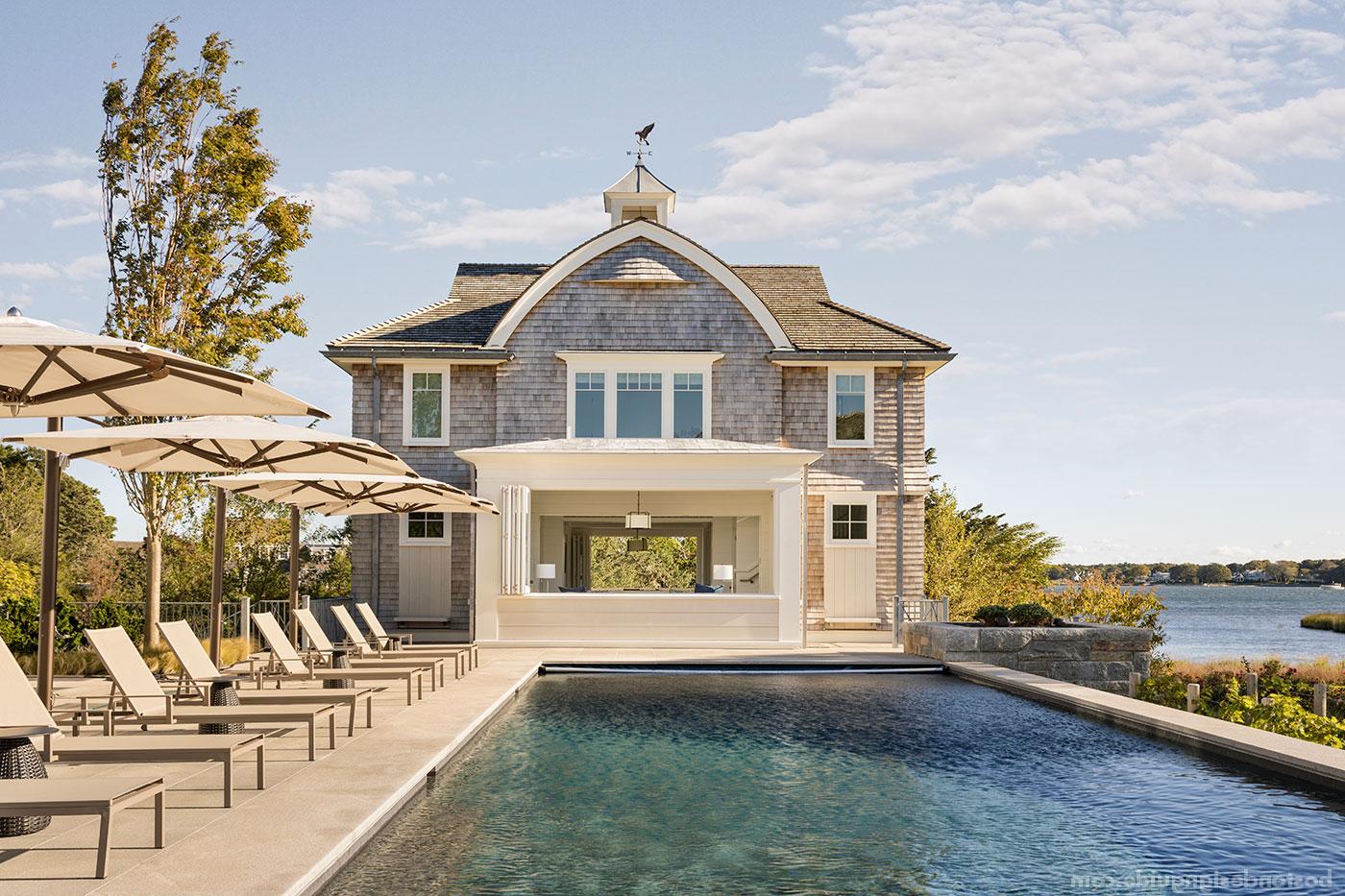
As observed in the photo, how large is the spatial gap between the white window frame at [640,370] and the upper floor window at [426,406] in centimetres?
257

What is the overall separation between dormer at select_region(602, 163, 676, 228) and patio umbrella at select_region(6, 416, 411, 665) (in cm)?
1498

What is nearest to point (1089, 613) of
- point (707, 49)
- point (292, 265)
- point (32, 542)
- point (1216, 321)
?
point (1216, 321)

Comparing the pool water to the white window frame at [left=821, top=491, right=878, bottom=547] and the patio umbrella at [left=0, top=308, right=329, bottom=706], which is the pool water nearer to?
the patio umbrella at [left=0, top=308, right=329, bottom=706]

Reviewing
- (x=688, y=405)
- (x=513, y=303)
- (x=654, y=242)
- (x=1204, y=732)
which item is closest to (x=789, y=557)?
(x=688, y=405)

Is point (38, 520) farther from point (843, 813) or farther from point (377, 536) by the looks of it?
point (843, 813)

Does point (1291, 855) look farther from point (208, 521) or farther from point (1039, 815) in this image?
point (208, 521)

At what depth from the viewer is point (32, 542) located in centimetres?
4156

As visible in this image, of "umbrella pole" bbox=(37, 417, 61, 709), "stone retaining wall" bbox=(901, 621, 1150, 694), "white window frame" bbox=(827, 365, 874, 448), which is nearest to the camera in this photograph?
"umbrella pole" bbox=(37, 417, 61, 709)

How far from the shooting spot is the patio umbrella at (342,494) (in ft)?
46.7

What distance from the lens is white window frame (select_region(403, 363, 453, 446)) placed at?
80.0 ft

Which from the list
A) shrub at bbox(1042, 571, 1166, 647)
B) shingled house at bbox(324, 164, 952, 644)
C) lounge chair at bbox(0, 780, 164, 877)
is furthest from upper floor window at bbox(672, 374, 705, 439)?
lounge chair at bbox(0, 780, 164, 877)

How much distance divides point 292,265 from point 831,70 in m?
10.8

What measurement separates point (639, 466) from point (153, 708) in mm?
12365

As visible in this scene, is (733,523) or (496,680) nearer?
(496,680)
